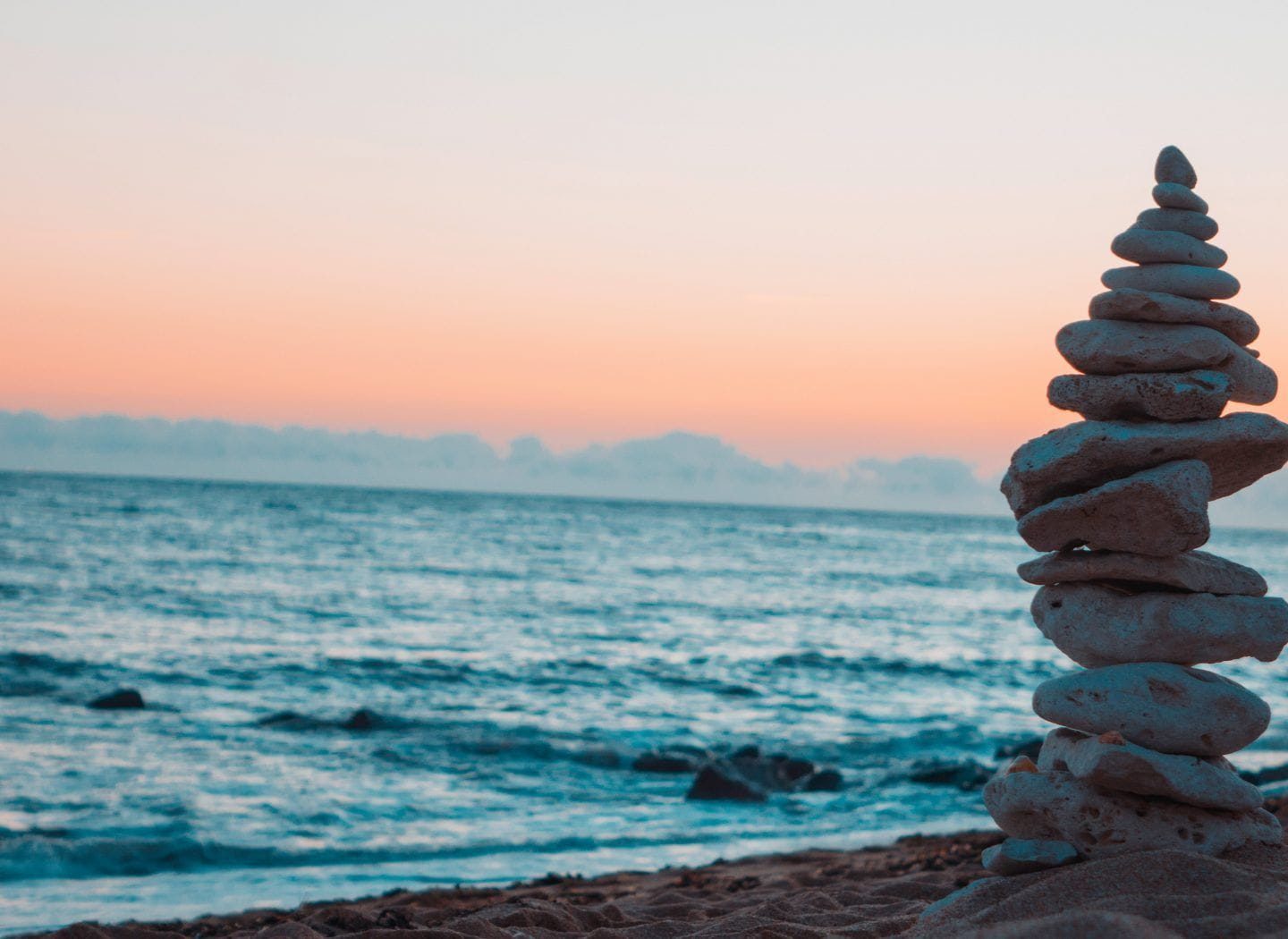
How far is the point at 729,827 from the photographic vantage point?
1206cm

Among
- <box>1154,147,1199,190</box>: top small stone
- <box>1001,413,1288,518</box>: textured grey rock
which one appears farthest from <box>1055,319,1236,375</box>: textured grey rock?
Answer: <box>1154,147,1199,190</box>: top small stone

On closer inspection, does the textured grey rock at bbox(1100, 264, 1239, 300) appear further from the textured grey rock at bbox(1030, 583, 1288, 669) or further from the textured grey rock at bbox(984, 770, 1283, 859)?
the textured grey rock at bbox(984, 770, 1283, 859)

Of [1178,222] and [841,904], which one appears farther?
[841,904]

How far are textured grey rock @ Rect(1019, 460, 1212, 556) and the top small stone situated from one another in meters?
1.53

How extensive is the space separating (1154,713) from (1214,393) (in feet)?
5.21

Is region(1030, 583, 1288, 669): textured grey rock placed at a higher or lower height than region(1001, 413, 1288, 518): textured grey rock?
lower

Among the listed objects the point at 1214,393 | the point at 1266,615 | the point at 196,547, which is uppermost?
the point at 1214,393

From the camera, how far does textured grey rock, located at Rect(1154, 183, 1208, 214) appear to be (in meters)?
6.12

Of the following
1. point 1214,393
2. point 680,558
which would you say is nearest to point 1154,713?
point 1214,393

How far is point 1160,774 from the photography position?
216 inches

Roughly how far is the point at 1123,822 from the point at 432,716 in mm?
12818

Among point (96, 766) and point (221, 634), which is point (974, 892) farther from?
point (221, 634)

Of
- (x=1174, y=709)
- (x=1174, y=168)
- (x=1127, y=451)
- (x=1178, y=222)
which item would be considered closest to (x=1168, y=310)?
(x=1178, y=222)

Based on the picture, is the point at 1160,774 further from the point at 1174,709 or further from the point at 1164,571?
the point at 1164,571
